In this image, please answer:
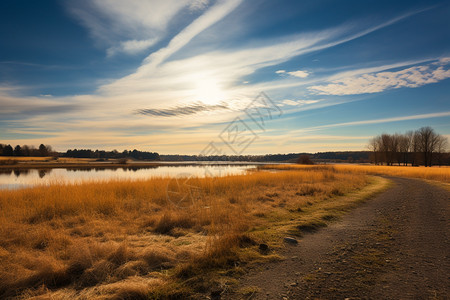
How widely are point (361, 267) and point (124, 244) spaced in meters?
4.86

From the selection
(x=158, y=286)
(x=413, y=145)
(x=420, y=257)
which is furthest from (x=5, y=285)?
(x=413, y=145)

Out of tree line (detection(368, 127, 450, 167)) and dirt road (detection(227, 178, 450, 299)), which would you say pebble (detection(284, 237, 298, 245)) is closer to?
dirt road (detection(227, 178, 450, 299))

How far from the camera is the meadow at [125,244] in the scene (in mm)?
3975

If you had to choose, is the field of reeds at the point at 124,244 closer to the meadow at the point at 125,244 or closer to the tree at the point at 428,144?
the meadow at the point at 125,244

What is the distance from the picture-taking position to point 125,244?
517 cm

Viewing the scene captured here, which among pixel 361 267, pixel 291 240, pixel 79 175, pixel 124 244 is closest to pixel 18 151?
pixel 79 175

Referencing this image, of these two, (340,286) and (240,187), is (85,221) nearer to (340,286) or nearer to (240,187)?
(340,286)

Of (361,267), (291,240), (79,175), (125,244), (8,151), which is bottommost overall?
(79,175)

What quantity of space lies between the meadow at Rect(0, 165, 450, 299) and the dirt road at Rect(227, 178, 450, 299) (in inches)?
20.3

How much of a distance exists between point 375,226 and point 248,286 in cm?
573

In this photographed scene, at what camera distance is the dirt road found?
3596mm

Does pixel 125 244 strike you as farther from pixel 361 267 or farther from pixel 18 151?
pixel 18 151

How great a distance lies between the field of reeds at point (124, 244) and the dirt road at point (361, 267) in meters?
0.54

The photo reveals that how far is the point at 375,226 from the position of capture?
7.52 m
